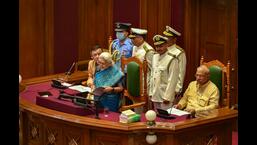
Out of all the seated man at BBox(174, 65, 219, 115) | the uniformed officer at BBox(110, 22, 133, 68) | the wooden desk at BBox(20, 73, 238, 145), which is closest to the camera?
the wooden desk at BBox(20, 73, 238, 145)

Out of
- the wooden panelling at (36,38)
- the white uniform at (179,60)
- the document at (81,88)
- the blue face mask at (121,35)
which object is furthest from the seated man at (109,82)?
the wooden panelling at (36,38)

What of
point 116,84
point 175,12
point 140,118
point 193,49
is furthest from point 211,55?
point 140,118

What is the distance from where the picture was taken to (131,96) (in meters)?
6.11

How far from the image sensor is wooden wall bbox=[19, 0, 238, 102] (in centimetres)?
760

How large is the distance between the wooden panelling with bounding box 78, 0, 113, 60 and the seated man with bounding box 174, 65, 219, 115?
349 cm

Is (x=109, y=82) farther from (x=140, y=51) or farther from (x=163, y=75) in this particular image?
(x=140, y=51)

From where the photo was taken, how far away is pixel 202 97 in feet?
17.0

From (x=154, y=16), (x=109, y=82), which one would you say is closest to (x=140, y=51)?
(x=154, y=16)

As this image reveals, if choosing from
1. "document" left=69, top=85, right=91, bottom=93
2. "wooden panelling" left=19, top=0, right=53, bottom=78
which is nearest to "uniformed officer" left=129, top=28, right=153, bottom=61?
"document" left=69, top=85, right=91, bottom=93

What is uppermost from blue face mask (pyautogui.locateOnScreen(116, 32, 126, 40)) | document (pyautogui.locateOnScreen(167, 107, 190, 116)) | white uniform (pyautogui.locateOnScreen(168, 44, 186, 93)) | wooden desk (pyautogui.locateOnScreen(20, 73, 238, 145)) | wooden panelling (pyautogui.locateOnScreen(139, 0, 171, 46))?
wooden panelling (pyautogui.locateOnScreen(139, 0, 171, 46))

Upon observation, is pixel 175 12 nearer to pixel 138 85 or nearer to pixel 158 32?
pixel 158 32

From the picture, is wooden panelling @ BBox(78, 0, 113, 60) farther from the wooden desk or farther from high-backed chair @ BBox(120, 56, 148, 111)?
the wooden desk

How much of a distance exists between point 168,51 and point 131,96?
75 cm

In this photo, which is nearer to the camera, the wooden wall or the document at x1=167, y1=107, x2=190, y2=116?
the document at x1=167, y1=107, x2=190, y2=116
